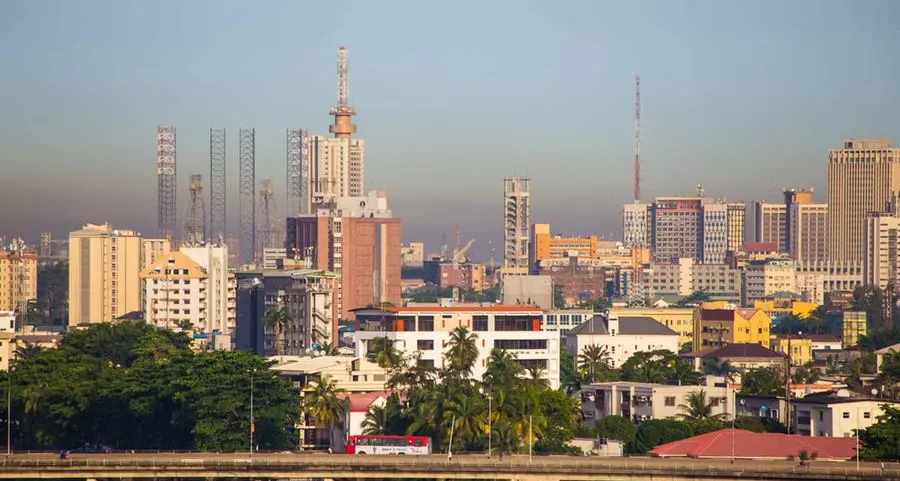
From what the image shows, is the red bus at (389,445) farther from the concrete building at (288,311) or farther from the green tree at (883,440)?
the concrete building at (288,311)

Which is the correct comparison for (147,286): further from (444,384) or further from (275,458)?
(275,458)

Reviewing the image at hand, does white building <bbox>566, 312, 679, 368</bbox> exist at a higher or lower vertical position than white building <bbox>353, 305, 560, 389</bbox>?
lower

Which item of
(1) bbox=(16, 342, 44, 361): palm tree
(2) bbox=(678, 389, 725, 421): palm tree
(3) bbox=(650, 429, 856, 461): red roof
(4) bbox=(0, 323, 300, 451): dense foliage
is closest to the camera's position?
(3) bbox=(650, 429, 856, 461): red roof

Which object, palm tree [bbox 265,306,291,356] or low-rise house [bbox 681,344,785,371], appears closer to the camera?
palm tree [bbox 265,306,291,356]

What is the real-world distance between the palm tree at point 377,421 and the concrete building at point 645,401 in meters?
16.0

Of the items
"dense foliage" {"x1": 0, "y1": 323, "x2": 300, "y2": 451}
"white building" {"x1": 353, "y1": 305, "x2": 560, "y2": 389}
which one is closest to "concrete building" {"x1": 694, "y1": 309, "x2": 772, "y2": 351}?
"white building" {"x1": 353, "y1": 305, "x2": 560, "y2": 389}

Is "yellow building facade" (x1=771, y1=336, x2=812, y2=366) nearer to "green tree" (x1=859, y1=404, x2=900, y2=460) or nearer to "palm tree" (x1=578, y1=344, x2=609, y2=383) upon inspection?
"palm tree" (x1=578, y1=344, x2=609, y2=383)

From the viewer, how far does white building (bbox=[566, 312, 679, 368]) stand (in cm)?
16162

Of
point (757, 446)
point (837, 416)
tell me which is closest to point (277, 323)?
point (837, 416)

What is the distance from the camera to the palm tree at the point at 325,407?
95.4 meters

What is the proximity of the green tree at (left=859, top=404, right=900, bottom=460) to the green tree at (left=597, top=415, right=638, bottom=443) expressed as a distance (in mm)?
12969

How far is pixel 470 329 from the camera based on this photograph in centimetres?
Answer: 12031

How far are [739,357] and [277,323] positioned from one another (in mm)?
35730

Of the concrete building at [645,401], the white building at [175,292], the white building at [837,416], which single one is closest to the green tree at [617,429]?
the concrete building at [645,401]
